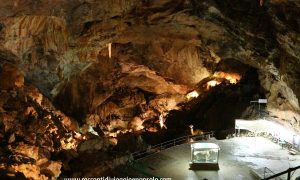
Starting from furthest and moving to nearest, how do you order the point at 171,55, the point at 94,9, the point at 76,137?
the point at 171,55 < the point at 76,137 < the point at 94,9

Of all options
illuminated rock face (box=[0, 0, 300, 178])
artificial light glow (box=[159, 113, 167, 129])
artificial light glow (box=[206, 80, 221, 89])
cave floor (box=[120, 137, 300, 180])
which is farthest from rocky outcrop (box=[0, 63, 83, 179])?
artificial light glow (box=[206, 80, 221, 89])

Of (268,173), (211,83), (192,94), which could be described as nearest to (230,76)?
(211,83)

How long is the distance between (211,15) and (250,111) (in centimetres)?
964

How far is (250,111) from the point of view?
23.7 m

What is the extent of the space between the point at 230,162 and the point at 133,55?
1245 cm

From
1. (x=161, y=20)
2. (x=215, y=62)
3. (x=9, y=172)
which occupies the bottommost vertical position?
(x=9, y=172)

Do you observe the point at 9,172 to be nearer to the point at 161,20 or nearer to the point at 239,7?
the point at 161,20

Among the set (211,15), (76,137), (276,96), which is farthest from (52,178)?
(276,96)

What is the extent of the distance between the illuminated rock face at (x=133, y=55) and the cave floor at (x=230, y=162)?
2.85 meters

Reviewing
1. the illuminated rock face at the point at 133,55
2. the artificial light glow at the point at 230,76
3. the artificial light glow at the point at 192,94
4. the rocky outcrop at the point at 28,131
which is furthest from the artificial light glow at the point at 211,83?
the rocky outcrop at the point at 28,131

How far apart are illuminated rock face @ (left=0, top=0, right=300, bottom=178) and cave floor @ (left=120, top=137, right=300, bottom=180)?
2850 millimetres

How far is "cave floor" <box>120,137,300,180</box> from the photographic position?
1368cm

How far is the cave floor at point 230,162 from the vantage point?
13.7 m

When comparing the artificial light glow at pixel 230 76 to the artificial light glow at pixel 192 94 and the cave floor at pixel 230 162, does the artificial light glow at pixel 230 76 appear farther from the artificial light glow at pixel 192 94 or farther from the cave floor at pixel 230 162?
the cave floor at pixel 230 162
